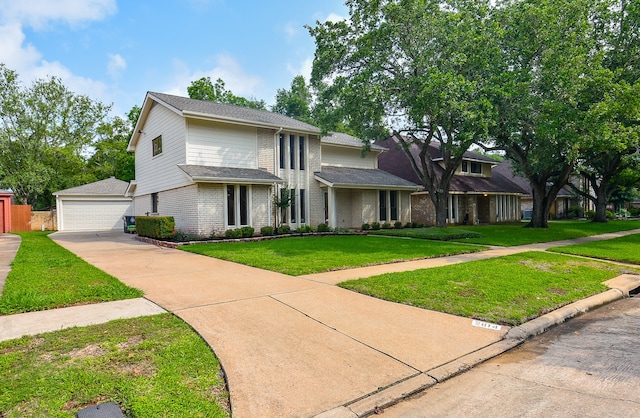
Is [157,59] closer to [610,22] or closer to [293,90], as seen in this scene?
[610,22]

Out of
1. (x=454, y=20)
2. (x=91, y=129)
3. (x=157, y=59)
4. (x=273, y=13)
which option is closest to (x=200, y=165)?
(x=157, y=59)

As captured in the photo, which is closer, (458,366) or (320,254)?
(458,366)

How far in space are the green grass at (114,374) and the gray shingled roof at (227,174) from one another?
11.2m

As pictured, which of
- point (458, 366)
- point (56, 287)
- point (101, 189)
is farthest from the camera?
point (101, 189)

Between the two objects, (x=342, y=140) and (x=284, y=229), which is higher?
(x=342, y=140)

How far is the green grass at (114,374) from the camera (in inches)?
110

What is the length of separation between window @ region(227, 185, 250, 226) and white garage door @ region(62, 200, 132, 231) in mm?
15146

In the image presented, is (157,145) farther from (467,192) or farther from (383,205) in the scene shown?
(467,192)

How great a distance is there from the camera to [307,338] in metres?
4.32

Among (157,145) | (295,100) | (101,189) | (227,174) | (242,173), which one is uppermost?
(295,100)

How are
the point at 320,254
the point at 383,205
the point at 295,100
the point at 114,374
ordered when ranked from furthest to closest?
the point at 295,100 → the point at 383,205 → the point at 320,254 → the point at 114,374

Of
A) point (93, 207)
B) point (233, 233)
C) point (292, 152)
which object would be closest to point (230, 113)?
point (292, 152)

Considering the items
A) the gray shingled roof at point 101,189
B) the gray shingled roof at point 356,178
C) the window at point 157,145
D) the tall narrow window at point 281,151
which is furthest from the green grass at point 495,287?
the gray shingled roof at point 101,189

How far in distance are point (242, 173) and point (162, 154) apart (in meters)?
5.20
